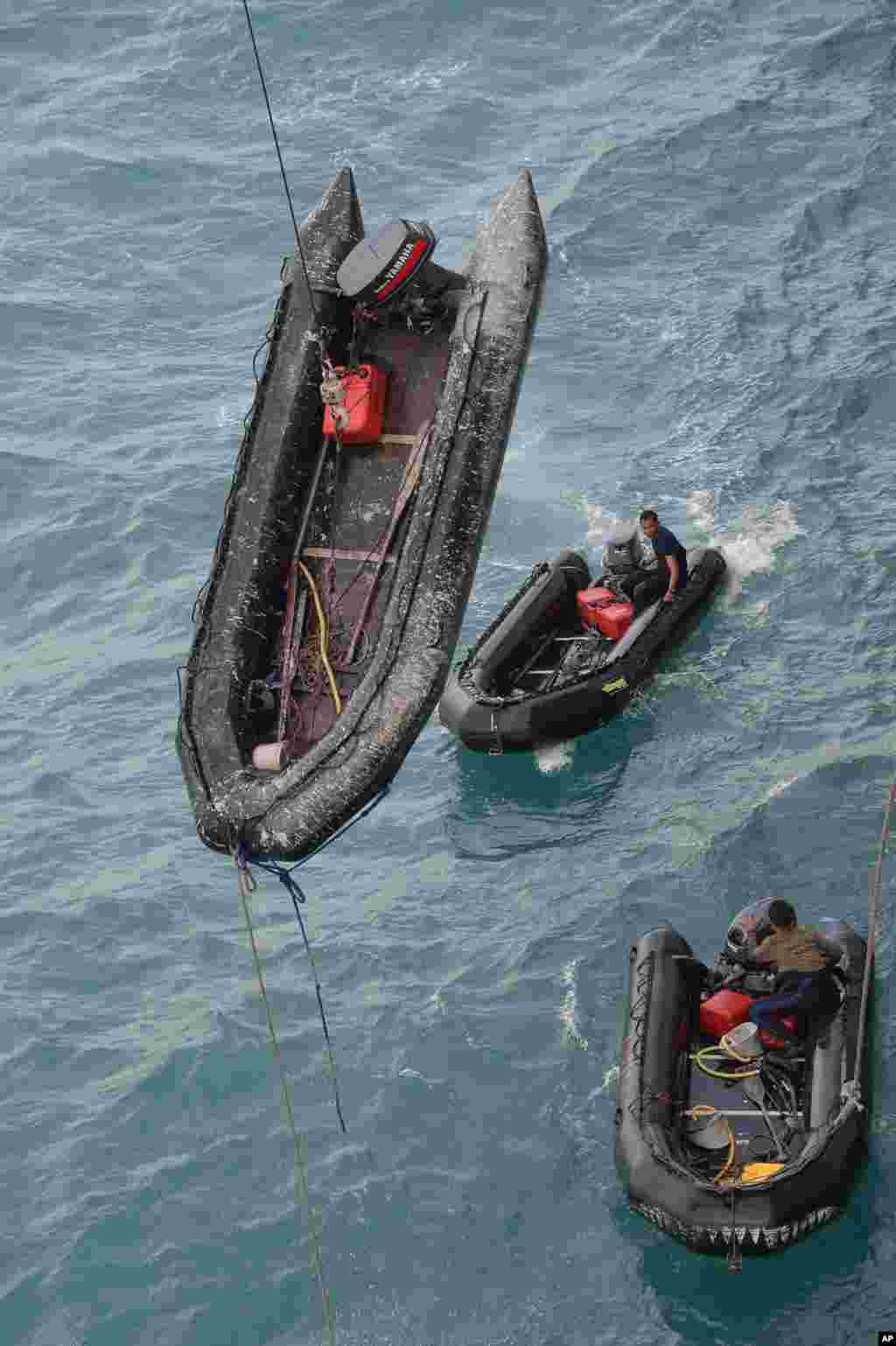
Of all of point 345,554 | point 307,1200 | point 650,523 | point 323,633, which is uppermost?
point 345,554

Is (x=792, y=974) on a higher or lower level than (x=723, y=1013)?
higher

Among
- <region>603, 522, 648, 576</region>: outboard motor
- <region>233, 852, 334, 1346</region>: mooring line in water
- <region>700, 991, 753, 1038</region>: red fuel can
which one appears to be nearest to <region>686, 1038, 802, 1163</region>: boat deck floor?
<region>700, 991, 753, 1038</region>: red fuel can

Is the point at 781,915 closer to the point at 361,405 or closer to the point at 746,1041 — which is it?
the point at 746,1041

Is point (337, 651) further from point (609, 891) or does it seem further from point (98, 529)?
point (98, 529)

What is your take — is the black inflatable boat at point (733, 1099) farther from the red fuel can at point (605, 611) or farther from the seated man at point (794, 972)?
the red fuel can at point (605, 611)

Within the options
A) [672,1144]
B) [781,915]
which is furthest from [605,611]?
[672,1144]

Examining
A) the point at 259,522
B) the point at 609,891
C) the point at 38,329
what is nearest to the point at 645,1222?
the point at 609,891

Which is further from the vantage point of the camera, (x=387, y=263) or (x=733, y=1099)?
(x=733, y=1099)
